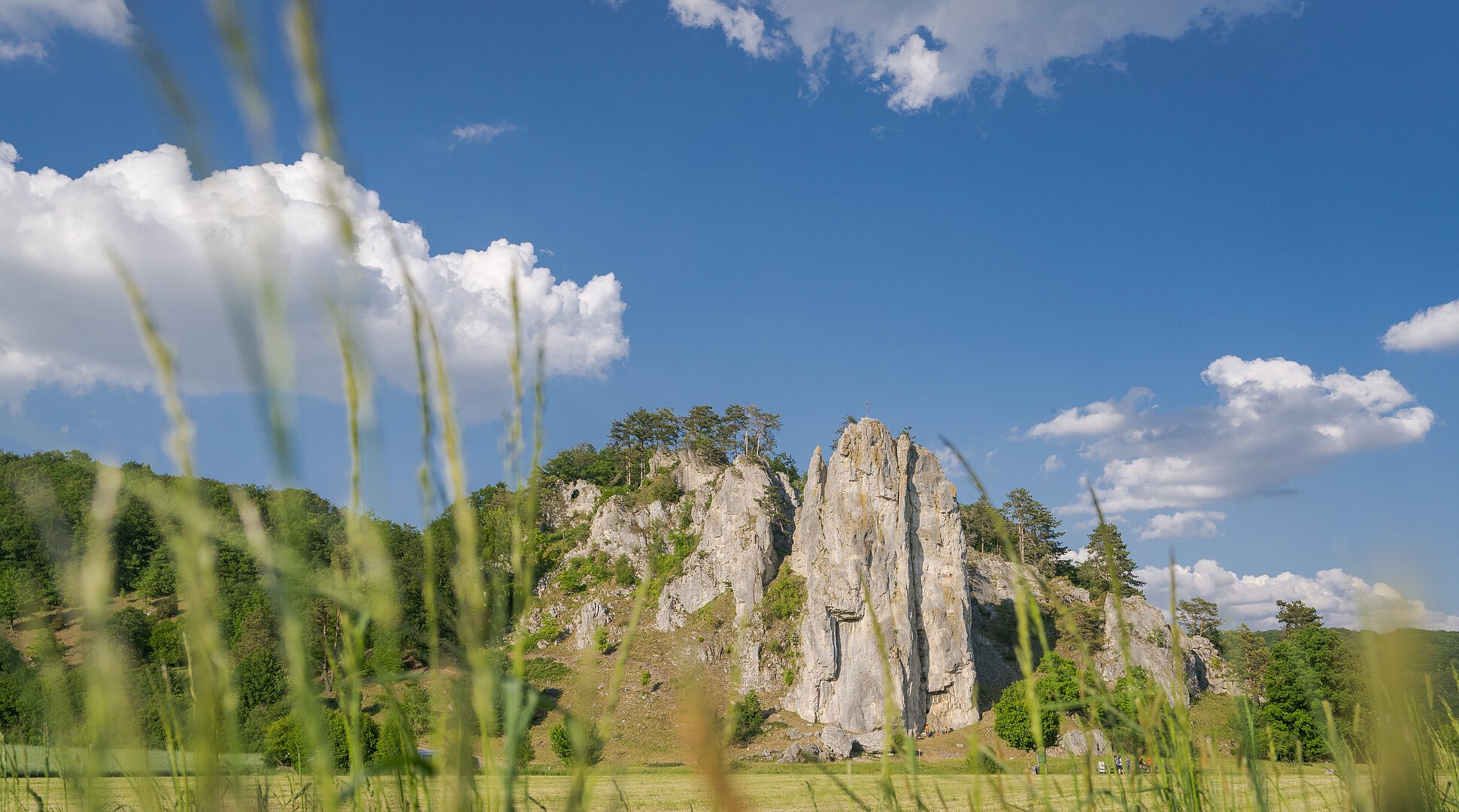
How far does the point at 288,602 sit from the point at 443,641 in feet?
0.63

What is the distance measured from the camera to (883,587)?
123ft

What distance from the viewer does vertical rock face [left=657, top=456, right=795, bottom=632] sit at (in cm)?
4269

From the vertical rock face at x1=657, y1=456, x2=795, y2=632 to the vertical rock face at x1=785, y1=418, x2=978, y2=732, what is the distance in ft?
8.46

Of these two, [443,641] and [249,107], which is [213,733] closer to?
[443,641]

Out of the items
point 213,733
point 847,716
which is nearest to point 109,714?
point 213,733

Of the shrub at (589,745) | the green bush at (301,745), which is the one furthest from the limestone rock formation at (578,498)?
the shrub at (589,745)

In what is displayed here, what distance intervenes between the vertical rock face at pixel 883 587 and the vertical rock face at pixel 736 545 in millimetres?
2579

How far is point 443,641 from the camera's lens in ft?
2.36

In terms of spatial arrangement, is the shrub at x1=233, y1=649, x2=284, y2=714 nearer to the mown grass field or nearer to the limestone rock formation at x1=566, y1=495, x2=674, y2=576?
the limestone rock formation at x1=566, y1=495, x2=674, y2=576

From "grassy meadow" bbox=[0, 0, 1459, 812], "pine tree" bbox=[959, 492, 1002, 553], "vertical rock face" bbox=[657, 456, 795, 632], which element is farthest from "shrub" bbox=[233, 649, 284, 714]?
"pine tree" bbox=[959, 492, 1002, 553]

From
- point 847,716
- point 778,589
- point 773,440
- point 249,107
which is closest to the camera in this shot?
point 249,107

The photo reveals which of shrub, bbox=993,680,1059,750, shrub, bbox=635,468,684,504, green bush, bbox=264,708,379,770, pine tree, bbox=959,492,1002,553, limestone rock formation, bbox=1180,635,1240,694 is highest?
shrub, bbox=635,468,684,504

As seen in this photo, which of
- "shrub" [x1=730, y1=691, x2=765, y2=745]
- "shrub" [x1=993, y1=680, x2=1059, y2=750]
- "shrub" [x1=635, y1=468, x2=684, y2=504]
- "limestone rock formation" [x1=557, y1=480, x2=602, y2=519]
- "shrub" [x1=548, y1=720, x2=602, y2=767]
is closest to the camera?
"shrub" [x1=548, y1=720, x2=602, y2=767]

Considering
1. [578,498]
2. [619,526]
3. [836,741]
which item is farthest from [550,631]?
[836,741]
